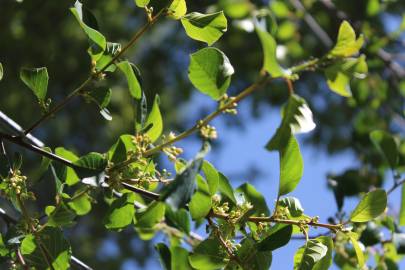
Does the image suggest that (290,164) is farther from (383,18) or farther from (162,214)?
(383,18)

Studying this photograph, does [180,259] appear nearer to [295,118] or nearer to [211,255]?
[211,255]

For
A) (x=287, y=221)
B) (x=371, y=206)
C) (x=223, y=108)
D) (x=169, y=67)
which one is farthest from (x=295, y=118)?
(x=169, y=67)

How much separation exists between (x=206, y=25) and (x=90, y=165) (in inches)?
11.1

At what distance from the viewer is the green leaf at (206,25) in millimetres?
1051

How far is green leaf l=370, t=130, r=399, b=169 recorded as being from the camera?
1.69m

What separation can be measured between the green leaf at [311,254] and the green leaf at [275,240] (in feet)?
0.13

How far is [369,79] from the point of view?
3.04m

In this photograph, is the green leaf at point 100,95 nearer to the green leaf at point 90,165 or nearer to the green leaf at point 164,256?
the green leaf at point 90,165

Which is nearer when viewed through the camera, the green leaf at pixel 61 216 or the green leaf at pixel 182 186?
the green leaf at pixel 182 186

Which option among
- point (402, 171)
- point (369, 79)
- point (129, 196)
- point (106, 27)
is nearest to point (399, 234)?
point (402, 171)

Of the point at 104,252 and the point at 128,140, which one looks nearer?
the point at 128,140

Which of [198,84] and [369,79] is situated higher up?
[198,84]

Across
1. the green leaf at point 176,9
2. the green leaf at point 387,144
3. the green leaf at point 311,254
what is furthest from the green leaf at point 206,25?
the green leaf at point 387,144

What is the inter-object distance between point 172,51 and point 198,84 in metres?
4.41
